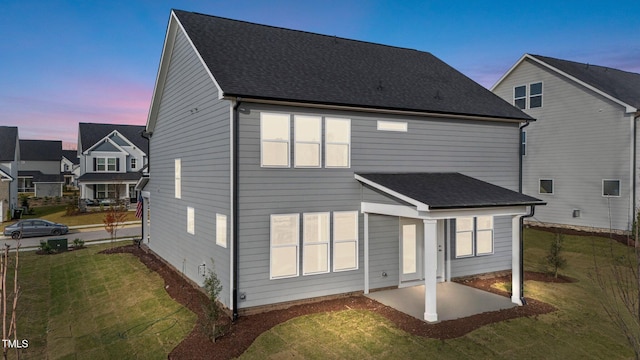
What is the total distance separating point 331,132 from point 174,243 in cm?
808

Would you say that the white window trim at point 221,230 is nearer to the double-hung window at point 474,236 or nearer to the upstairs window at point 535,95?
the double-hung window at point 474,236

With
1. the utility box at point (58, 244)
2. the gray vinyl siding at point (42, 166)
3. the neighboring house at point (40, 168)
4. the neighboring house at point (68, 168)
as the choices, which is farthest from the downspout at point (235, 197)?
the neighboring house at point (68, 168)

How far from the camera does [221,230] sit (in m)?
10.7

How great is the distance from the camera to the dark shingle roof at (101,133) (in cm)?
4519

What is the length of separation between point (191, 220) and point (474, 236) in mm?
9848

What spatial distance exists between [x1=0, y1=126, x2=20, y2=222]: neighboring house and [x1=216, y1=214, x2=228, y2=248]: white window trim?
3150 cm

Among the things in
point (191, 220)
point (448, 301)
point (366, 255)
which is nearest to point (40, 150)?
point (191, 220)

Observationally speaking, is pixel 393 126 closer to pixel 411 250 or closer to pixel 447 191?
pixel 447 191

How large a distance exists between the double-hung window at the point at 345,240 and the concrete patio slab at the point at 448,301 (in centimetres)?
121

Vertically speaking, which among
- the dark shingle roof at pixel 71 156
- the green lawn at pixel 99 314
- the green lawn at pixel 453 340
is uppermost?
the dark shingle roof at pixel 71 156

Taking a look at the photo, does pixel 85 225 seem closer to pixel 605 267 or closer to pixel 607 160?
pixel 605 267

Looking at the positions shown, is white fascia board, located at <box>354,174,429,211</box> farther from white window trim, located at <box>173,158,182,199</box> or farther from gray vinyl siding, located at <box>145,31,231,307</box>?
white window trim, located at <box>173,158,182,199</box>

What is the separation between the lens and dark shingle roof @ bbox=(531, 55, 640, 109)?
2233cm

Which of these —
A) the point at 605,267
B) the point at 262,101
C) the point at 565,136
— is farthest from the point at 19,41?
the point at 565,136
